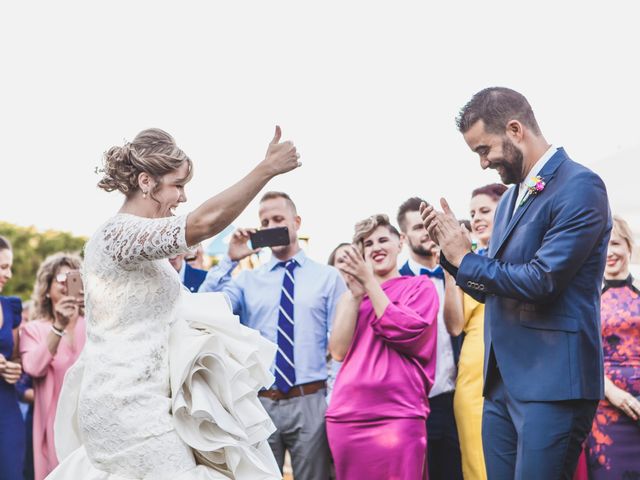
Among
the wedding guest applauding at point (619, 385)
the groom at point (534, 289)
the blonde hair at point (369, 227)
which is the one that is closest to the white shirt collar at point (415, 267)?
the blonde hair at point (369, 227)

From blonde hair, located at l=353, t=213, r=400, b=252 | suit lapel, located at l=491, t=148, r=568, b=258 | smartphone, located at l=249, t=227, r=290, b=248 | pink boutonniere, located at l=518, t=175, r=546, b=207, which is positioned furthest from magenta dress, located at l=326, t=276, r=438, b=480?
pink boutonniere, located at l=518, t=175, r=546, b=207

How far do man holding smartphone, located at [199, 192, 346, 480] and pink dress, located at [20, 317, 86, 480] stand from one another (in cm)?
140

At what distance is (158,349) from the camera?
290cm

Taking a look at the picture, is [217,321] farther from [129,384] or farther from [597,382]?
[597,382]

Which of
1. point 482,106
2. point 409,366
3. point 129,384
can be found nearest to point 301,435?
point 409,366

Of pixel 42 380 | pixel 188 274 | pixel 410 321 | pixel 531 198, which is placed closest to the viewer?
pixel 531 198

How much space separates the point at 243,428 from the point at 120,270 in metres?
0.78

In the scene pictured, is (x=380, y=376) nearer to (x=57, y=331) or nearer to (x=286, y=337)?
(x=286, y=337)

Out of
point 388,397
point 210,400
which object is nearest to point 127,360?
point 210,400

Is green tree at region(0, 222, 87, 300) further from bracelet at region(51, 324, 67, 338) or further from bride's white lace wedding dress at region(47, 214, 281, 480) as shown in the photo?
bride's white lace wedding dress at region(47, 214, 281, 480)

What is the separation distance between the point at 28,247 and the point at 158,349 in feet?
84.1

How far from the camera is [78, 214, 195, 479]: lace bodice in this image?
9.18 feet

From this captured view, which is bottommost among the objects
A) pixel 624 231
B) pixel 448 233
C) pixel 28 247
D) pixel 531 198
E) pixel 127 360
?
pixel 28 247

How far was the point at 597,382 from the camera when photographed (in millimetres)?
2926
